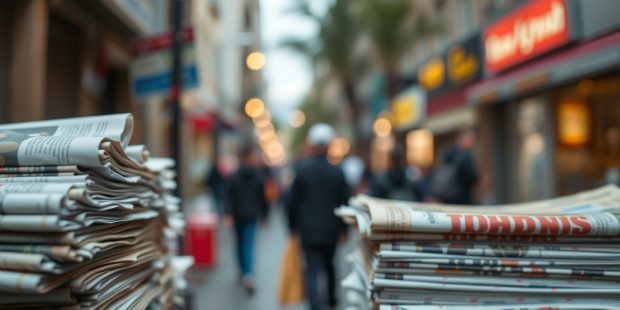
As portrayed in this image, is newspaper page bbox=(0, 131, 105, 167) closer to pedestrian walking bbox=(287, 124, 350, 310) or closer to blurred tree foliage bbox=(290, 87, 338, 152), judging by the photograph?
pedestrian walking bbox=(287, 124, 350, 310)

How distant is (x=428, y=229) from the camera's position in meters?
1.98

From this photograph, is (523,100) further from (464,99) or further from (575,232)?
(575,232)

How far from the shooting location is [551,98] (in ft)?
32.4

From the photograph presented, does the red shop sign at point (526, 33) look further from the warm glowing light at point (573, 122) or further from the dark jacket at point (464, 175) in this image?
the dark jacket at point (464, 175)

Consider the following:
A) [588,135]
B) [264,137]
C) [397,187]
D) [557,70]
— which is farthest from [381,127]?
[264,137]

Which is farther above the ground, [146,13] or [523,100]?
[146,13]

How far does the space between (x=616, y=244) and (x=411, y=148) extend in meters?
20.9

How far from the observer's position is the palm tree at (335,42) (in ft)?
67.6

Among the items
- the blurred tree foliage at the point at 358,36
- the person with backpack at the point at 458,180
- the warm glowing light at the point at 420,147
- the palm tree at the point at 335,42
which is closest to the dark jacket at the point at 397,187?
the person with backpack at the point at 458,180

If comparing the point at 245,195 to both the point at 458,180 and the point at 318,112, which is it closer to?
the point at 458,180

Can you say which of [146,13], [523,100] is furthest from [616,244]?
[523,100]

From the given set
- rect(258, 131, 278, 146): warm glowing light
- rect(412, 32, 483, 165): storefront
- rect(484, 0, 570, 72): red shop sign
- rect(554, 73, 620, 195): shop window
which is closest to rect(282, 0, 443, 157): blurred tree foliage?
rect(412, 32, 483, 165): storefront

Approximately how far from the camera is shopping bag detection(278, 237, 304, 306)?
527cm

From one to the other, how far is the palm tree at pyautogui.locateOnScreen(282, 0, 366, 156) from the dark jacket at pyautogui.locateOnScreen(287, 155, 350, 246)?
15717 mm
